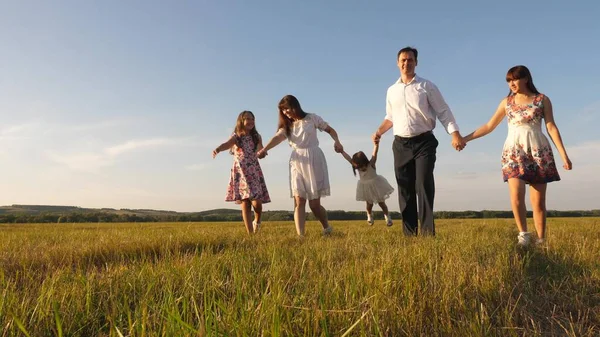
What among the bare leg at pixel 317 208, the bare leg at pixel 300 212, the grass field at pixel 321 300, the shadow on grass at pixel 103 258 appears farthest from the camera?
the bare leg at pixel 317 208

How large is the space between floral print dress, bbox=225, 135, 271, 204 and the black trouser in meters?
3.14

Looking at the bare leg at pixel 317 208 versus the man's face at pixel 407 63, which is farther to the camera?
the bare leg at pixel 317 208

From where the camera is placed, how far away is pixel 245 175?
866 centimetres

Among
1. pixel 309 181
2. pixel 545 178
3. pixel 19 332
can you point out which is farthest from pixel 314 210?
pixel 19 332

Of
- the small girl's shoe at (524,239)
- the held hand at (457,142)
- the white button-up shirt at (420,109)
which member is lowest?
the small girl's shoe at (524,239)

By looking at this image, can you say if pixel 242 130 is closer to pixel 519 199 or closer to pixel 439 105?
pixel 439 105

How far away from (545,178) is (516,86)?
49.4 inches

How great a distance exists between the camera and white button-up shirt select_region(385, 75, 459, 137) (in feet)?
20.3

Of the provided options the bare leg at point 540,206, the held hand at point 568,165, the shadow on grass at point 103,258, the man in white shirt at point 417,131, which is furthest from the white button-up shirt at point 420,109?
the shadow on grass at point 103,258

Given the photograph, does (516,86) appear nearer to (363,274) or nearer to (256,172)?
(363,274)

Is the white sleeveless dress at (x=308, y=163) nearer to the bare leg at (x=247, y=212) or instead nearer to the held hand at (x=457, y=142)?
the bare leg at (x=247, y=212)

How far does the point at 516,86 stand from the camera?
221 inches

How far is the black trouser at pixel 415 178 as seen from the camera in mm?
6129

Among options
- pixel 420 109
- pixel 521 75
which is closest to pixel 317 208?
pixel 420 109
